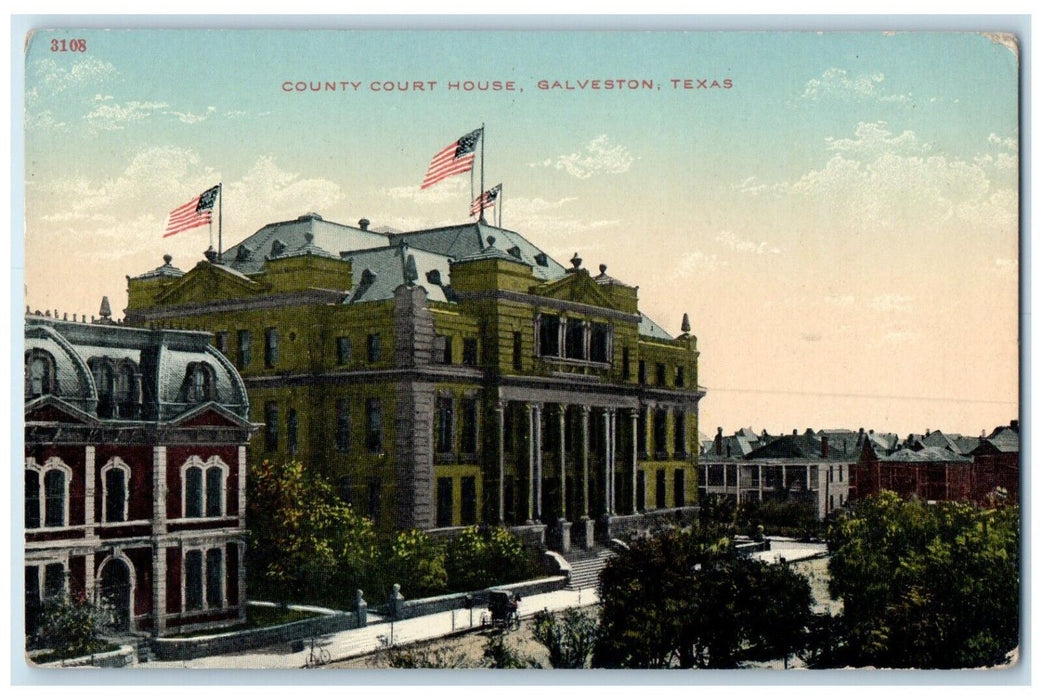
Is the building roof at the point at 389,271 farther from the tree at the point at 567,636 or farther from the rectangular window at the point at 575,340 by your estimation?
the tree at the point at 567,636

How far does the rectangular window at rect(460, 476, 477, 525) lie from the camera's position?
18125 mm

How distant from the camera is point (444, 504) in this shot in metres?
18.0

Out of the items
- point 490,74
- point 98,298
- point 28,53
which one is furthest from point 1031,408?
point 28,53

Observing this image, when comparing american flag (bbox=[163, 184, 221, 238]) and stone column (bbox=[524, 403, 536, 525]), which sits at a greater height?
american flag (bbox=[163, 184, 221, 238])

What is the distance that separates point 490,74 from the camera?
17.0 metres

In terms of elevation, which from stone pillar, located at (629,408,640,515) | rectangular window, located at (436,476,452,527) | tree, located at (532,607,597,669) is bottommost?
tree, located at (532,607,597,669)

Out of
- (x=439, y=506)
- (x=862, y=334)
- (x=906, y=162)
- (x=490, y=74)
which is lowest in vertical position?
(x=439, y=506)

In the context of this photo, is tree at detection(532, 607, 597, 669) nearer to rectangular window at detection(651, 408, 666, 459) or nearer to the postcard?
the postcard

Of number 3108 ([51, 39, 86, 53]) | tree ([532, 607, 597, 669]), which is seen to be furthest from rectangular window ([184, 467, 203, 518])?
number 3108 ([51, 39, 86, 53])

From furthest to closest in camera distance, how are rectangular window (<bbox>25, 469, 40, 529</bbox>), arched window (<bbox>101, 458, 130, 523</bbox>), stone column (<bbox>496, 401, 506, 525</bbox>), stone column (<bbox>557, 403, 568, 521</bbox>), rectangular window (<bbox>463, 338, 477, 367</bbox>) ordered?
stone column (<bbox>557, 403, 568, 521</bbox>)
stone column (<bbox>496, 401, 506, 525</bbox>)
rectangular window (<bbox>463, 338, 477, 367</bbox>)
arched window (<bbox>101, 458, 130, 523</bbox>)
rectangular window (<bbox>25, 469, 40, 529</bbox>)

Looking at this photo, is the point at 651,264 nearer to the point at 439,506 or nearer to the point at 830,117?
the point at 830,117

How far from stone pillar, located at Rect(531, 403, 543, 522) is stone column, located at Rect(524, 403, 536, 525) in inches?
1.2

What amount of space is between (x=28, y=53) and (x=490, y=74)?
6263 mm

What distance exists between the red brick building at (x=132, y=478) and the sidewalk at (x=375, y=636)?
0.58m
